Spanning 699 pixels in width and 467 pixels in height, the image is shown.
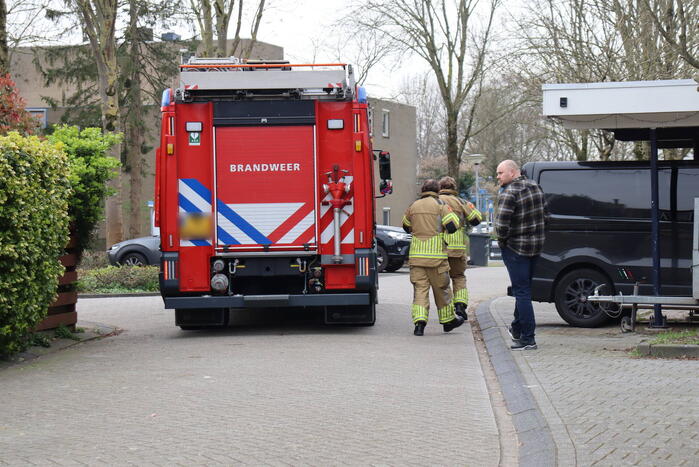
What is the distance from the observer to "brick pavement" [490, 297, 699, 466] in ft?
18.1

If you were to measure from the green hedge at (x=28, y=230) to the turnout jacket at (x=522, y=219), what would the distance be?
14.7 feet

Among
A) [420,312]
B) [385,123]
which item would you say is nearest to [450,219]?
[420,312]

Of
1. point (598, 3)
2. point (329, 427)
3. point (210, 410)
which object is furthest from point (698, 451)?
point (598, 3)

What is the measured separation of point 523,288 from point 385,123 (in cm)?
4121

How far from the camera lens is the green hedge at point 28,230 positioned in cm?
894

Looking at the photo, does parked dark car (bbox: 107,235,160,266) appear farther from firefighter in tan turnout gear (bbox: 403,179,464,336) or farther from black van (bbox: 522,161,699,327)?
black van (bbox: 522,161,699,327)

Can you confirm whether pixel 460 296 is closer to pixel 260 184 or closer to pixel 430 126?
pixel 260 184

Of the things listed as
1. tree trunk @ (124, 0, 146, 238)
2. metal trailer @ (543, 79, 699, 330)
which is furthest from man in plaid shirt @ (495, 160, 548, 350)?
tree trunk @ (124, 0, 146, 238)

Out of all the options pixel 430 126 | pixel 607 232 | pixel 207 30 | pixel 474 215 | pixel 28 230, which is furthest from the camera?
pixel 430 126

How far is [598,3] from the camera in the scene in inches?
831

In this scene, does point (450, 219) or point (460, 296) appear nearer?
point (450, 219)

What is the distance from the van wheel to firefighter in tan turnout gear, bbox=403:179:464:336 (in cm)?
155

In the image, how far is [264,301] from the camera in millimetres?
11688

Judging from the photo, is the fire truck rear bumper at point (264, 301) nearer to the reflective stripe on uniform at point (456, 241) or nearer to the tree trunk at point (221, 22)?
the reflective stripe on uniform at point (456, 241)
